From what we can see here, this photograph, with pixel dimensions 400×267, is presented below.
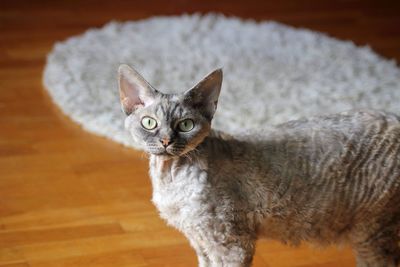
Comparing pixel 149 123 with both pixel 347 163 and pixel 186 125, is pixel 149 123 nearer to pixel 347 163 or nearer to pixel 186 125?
pixel 186 125

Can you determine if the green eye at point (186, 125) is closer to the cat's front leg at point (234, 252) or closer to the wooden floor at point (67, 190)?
the cat's front leg at point (234, 252)

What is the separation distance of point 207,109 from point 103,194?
2.84 ft

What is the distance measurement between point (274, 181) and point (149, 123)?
0.32m

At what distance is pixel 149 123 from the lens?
64.1 inches

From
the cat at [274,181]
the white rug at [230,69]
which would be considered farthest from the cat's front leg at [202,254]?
the white rug at [230,69]

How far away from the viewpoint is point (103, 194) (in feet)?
7.93

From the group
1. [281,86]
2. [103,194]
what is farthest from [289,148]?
[281,86]

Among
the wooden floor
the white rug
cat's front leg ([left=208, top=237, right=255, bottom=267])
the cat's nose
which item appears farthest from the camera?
the white rug

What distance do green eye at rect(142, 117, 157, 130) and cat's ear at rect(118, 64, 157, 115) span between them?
0.05m

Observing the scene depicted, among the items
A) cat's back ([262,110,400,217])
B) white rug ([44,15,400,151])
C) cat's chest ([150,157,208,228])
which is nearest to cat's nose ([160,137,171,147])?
Answer: cat's chest ([150,157,208,228])

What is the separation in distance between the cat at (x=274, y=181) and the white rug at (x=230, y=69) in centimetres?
102

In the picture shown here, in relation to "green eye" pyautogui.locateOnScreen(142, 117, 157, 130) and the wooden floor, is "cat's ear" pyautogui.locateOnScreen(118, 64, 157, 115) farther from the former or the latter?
the wooden floor

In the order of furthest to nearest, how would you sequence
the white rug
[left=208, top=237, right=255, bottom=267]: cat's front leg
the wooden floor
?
the white rug
the wooden floor
[left=208, top=237, right=255, bottom=267]: cat's front leg

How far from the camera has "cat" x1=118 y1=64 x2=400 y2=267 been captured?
1669mm
